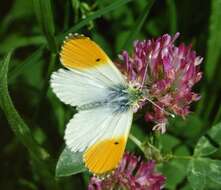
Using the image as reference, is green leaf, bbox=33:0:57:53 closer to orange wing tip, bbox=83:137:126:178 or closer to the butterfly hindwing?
the butterfly hindwing

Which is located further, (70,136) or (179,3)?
(179,3)

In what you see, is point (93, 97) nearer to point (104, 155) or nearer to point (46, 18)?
point (104, 155)

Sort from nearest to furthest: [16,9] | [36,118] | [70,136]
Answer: [70,136] < [36,118] < [16,9]

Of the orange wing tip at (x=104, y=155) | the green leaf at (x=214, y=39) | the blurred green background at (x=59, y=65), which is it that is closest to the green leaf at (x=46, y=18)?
→ the blurred green background at (x=59, y=65)

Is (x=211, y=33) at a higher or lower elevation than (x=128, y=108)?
lower

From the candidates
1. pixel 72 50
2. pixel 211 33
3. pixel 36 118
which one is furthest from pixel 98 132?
pixel 211 33

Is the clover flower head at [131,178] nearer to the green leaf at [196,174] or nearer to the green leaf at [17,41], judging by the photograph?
the green leaf at [196,174]

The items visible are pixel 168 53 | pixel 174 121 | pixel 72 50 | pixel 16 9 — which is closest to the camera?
pixel 72 50

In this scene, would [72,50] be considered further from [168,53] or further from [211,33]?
[211,33]

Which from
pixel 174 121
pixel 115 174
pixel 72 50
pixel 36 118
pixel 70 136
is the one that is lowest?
pixel 174 121
